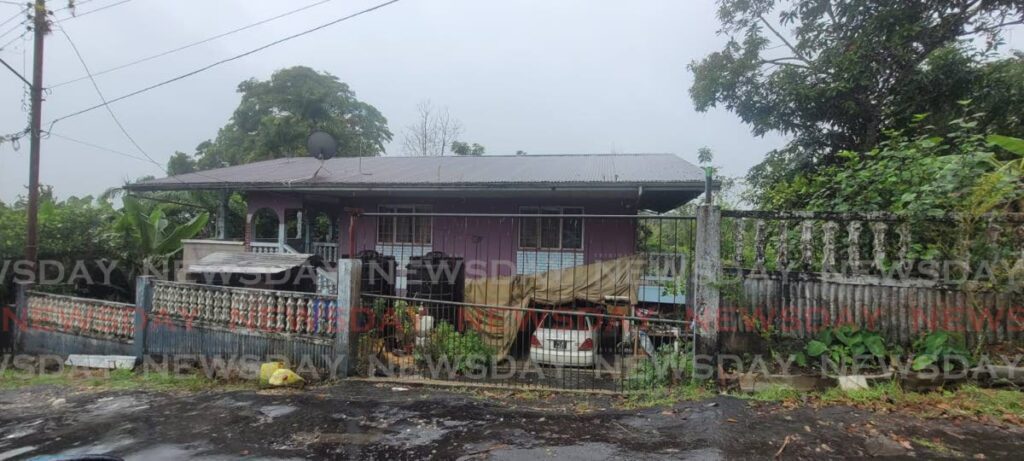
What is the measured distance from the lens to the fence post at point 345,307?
19.6ft

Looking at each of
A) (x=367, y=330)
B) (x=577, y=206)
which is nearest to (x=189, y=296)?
(x=367, y=330)

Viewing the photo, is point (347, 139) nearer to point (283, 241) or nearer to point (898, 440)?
point (283, 241)

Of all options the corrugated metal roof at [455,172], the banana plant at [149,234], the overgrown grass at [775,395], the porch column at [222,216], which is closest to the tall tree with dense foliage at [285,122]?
the corrugated metal roof at [455,172]

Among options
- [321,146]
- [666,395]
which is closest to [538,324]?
[666,395]

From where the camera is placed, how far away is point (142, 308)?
7469mm

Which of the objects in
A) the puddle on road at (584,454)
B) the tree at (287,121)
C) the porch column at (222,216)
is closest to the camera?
the puddle on road at (584,454)

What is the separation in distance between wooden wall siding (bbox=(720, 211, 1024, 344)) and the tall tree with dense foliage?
65.5 feet

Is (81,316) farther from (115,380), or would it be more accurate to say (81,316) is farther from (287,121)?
(287,121)

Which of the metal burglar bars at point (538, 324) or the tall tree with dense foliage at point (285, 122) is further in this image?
the tall tree with dense foliage at point (285, 122)

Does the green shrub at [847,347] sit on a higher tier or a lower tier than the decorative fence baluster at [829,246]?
lower

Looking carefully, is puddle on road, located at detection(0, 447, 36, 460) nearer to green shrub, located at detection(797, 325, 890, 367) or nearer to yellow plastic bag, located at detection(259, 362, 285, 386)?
yellow plastic bag, located at detection(259, 362, 285, 386)

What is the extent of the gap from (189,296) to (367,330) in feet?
10.2

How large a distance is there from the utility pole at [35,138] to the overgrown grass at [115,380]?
97.4 inches

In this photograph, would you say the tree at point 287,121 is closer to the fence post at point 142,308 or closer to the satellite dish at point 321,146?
the satellite dish at point 321,146
